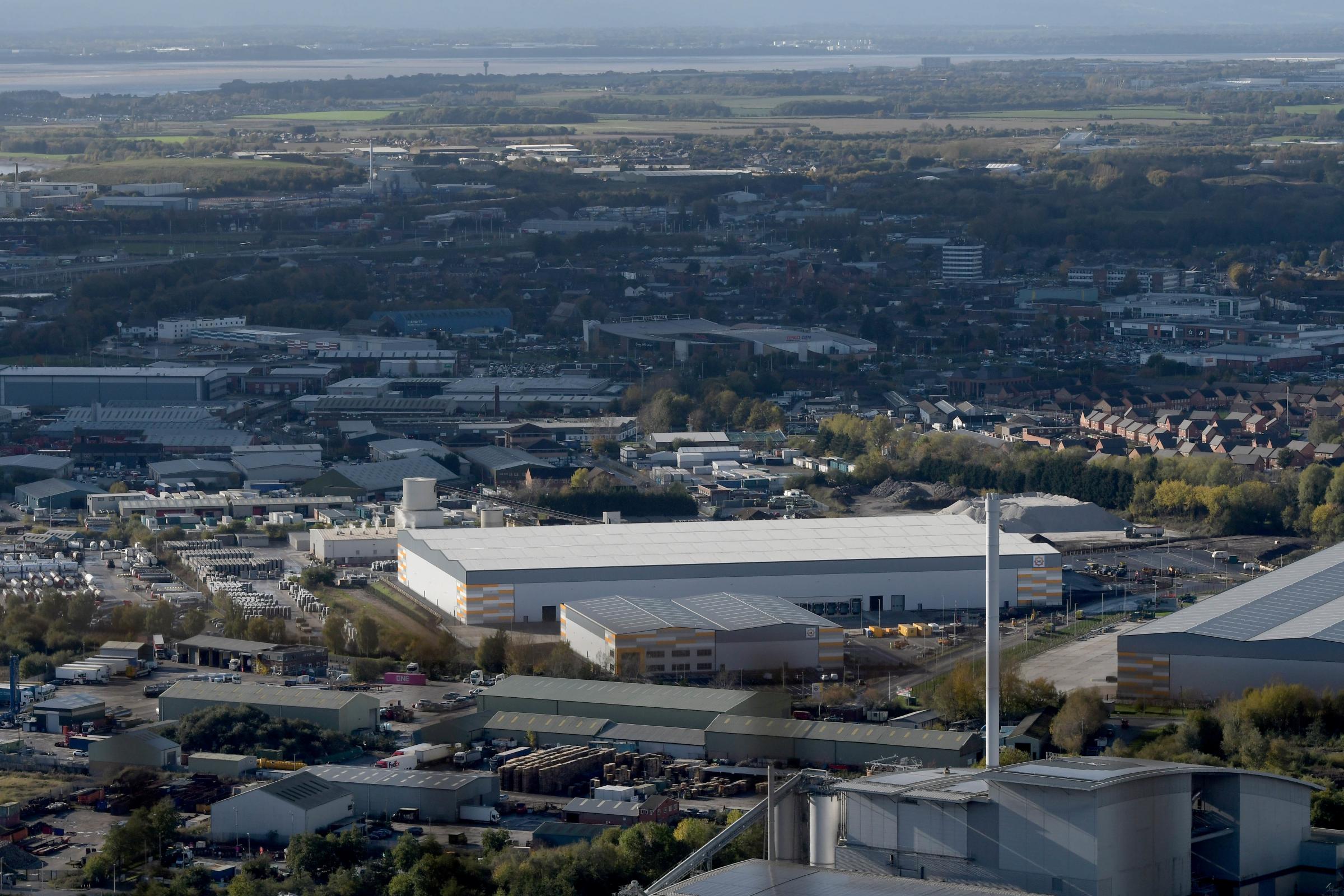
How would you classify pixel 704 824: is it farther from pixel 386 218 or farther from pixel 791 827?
pixel 386 218

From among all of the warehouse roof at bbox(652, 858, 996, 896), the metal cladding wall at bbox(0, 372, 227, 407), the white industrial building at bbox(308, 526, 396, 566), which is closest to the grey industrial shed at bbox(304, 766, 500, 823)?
the warehouse roof at bbox(652, 858, 996, 896)

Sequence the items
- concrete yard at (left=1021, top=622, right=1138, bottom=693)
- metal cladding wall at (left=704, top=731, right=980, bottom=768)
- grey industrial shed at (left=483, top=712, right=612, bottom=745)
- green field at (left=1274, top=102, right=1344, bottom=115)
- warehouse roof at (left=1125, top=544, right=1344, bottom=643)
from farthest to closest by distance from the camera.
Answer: green field at (left=1274, top=102, right=1344, bottom=115) → concrete yard at (left=1021, top=622, right=1138, bottom=693) → warehouse roof at (left=1125, top=544, right=1344, bottom=643) → grey industrial shed at (left=483, top=712, right=612, bottom=745) → metal cladding wall at (left=704, top=731, right=980, bottom=768)

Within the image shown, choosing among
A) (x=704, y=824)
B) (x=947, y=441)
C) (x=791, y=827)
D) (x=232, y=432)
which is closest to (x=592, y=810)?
(x=704, y=824)

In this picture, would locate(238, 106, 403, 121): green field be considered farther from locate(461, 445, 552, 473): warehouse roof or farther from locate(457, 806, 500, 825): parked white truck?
locate(457, 806, 500, 825): parked white truck

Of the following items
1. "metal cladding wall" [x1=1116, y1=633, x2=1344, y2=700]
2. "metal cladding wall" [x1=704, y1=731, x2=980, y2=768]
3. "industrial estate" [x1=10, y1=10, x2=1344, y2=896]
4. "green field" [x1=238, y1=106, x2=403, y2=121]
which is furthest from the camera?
"green field" [x1=238, y1=106, x2=403, y2=121]

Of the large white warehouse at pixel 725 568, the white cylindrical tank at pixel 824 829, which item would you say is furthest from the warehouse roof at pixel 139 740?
the white cylindrical tank at pixel 824 829

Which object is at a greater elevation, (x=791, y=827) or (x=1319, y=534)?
(x=791, y=827)
